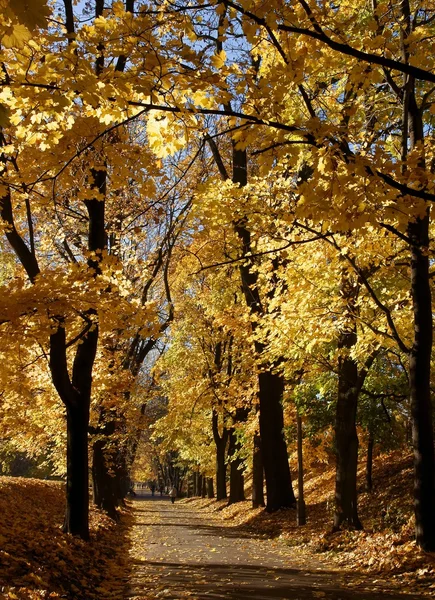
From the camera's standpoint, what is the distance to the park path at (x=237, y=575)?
613 centimetres

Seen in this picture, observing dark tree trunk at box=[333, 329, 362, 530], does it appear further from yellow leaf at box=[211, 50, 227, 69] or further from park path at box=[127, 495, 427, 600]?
yellow leaf at box=[211, 50, 227, 69]

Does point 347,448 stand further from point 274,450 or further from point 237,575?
point 274,450

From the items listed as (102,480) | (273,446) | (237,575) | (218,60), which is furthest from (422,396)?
(102,480)

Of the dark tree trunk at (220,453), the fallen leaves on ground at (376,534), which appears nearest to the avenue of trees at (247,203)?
the fallen leaves on ground at (376,534)

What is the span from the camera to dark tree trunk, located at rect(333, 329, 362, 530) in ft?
33.2

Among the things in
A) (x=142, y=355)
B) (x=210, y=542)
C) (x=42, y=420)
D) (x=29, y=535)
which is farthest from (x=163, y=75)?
(x=142, y=355)

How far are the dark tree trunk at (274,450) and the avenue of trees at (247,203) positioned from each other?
48 mm

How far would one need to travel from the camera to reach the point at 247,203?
312 inches

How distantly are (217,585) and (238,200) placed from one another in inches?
205

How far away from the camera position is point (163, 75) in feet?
13.5

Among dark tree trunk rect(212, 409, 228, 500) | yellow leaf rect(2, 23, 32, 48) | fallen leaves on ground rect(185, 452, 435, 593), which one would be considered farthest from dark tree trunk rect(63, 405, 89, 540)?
dark tree trunk rect(212, 409, 228, 500)

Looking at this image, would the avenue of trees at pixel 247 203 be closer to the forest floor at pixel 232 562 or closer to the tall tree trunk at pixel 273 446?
the tall tree trunk at pixel 273 446

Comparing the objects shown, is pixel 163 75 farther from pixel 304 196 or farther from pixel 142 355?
pixel 142 355

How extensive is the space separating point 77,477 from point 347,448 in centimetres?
501
